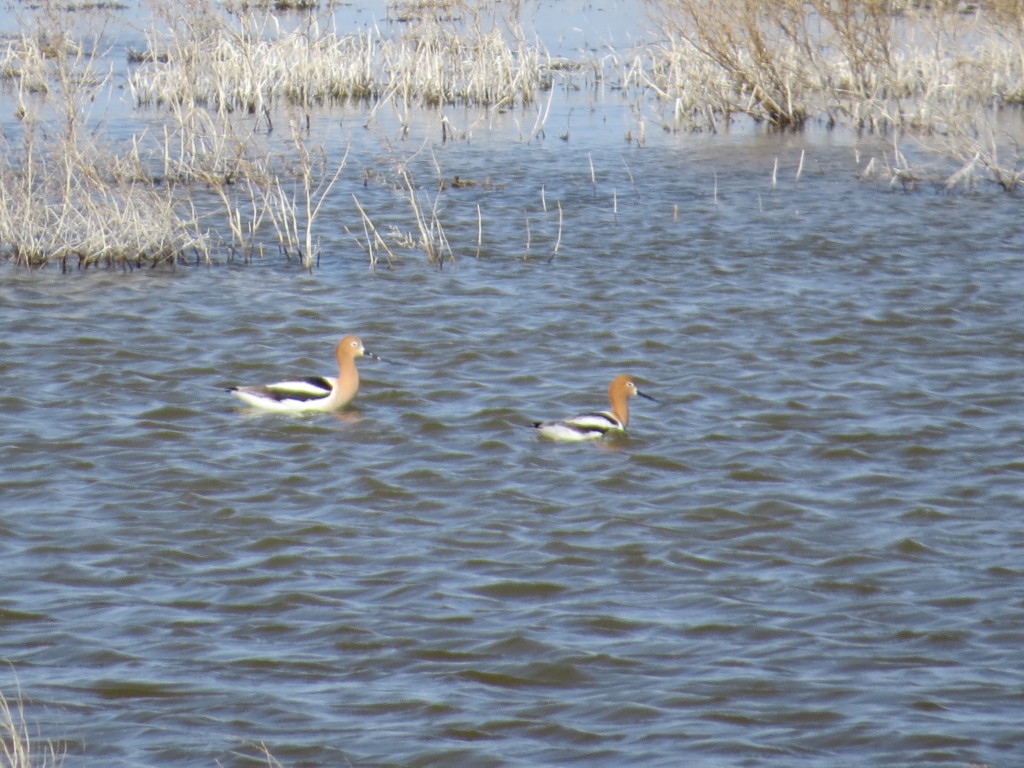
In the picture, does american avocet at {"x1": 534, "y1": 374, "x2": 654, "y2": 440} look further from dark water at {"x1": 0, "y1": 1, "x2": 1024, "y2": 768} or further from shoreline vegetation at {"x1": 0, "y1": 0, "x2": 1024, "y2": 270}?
shoreline vegetation at {"x1": 0, "y1": 0, "x2": 1024, "y2": 270}

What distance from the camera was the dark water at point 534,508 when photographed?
5488 millimetres

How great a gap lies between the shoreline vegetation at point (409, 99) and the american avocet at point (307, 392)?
11.1 ft

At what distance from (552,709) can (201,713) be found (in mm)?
1286

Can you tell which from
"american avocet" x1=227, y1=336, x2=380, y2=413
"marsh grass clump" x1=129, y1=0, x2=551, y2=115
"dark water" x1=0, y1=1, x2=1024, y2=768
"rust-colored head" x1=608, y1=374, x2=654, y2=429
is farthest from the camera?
"marsh grass clump" x1=129, y1=0, x2=551, y2=115

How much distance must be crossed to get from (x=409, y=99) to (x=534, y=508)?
14452mm

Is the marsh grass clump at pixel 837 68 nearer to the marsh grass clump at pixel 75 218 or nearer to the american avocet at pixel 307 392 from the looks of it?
the marsh grass clump at pixel 75 218

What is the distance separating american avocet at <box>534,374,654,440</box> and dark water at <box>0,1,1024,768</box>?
0.34ft

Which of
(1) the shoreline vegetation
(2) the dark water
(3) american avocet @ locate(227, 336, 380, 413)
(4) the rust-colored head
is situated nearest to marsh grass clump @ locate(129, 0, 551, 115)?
(1) the shoreline vegetation

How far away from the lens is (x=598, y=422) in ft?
28.5

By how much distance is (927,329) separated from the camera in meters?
11.1

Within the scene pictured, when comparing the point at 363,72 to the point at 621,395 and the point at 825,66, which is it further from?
the point at 621,395

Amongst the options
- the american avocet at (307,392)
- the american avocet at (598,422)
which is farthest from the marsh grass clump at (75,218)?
the american avocet at (598,422)

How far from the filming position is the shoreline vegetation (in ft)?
43.5

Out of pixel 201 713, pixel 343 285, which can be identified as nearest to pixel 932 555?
pixel 201 713
